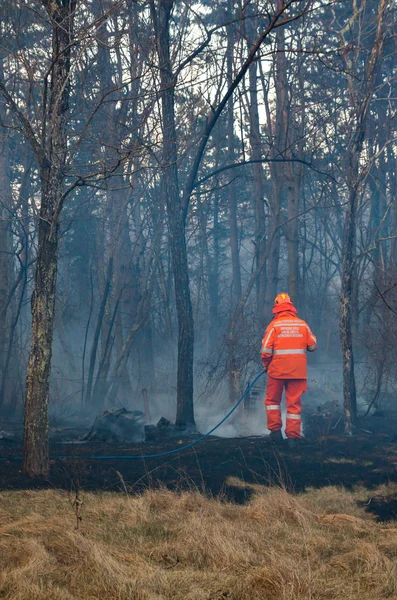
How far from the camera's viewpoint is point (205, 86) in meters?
14.8

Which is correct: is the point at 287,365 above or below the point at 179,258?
below

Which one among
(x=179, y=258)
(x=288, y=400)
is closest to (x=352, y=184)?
(x=179, y=258)

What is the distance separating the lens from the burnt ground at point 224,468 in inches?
285

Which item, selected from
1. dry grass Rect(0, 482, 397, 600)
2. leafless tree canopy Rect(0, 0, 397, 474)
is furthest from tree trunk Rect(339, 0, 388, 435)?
dry grass Rect(0, 482, 397, 600)

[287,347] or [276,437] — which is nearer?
[287,347]

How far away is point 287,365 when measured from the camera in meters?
10.3

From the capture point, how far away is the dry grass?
4.07m

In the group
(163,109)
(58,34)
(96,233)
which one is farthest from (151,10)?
(96,233)

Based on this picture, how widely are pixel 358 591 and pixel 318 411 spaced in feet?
36.3

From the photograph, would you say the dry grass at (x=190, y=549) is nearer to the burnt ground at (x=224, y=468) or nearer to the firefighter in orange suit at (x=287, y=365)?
the burnt ground at (x=224, y=468)

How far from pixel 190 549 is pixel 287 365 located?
5624 millimetres

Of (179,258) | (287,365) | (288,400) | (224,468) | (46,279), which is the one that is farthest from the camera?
(179,258)

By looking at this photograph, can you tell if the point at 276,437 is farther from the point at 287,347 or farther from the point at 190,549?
the point at 190,549

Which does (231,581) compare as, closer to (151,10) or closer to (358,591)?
(358,591)
